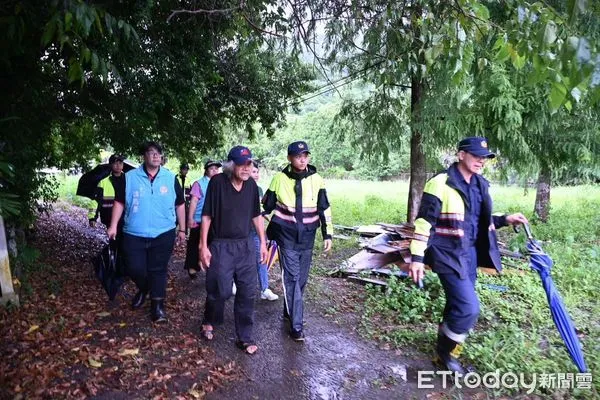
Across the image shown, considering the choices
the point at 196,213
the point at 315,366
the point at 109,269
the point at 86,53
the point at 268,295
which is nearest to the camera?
the point at 86,53

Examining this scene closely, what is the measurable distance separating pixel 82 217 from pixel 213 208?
1223cm

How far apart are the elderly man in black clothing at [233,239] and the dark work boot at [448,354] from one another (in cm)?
177

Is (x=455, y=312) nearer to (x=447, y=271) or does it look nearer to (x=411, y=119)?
(x=447, y=271)

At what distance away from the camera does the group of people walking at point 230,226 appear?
4148 mm

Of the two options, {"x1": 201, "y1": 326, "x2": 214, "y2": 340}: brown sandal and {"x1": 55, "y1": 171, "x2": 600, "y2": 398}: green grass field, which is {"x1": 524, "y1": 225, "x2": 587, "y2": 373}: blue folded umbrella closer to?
{"x1": 55, "y1": 171, "x2": 600, "y2": 398}: green grass field

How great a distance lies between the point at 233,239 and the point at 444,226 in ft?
6.45

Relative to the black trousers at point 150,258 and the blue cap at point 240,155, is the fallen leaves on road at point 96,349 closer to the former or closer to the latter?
the black trousers at point 150,258

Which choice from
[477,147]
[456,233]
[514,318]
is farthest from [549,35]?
[514,318]

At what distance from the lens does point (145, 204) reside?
463cm

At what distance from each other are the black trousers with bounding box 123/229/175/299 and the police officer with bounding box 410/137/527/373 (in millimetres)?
2743

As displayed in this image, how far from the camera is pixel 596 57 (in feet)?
5.17

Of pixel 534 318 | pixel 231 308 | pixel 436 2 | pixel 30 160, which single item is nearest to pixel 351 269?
pixel 231 308

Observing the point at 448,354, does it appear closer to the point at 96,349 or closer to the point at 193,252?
the point at 96,349

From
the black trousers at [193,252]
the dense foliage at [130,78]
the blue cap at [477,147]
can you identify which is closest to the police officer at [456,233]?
the blue cap at [477,147]
